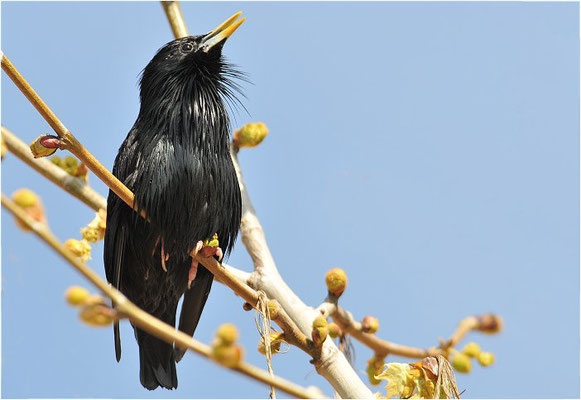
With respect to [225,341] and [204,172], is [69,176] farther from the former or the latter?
[225,341]

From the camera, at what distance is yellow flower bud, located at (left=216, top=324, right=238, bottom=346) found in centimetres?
118

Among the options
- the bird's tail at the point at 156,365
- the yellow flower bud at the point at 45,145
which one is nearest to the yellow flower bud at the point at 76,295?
the yellow flower bud at the point at 45,145

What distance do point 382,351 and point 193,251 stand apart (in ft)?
3.73

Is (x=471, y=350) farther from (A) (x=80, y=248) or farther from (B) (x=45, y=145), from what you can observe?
(A) (x=80, y=248)

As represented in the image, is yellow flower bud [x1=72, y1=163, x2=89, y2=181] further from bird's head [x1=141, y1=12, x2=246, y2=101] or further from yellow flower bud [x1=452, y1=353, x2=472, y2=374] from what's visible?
yellow flower bud [x1=452, y1=353, x2=472, y2=374]

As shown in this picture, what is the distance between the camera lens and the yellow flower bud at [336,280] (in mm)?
3926

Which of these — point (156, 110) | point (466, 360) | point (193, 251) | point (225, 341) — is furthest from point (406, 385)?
point (156, 110)

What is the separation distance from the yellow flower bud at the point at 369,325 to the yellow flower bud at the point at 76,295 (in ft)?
9.82

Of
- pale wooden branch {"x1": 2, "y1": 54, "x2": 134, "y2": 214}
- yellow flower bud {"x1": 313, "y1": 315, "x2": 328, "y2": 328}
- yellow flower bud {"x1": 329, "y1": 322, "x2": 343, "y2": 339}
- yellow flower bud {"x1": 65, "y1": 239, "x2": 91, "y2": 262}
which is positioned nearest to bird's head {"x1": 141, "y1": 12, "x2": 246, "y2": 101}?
yellow flower bud {"x1": 65, "y1": 239, "x2": 91, "y2": 262}

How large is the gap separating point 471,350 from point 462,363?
13 cm

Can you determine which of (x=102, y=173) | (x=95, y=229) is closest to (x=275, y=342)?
(x=102, y=173)

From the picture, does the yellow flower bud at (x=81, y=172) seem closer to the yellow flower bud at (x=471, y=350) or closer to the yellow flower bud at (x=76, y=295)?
the yellow flower bud at (x=471, y=350)

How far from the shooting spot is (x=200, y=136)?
13.9 feet

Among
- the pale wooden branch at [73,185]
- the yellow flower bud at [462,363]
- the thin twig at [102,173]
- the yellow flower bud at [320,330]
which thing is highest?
the pale wooden branch at [73,185]
